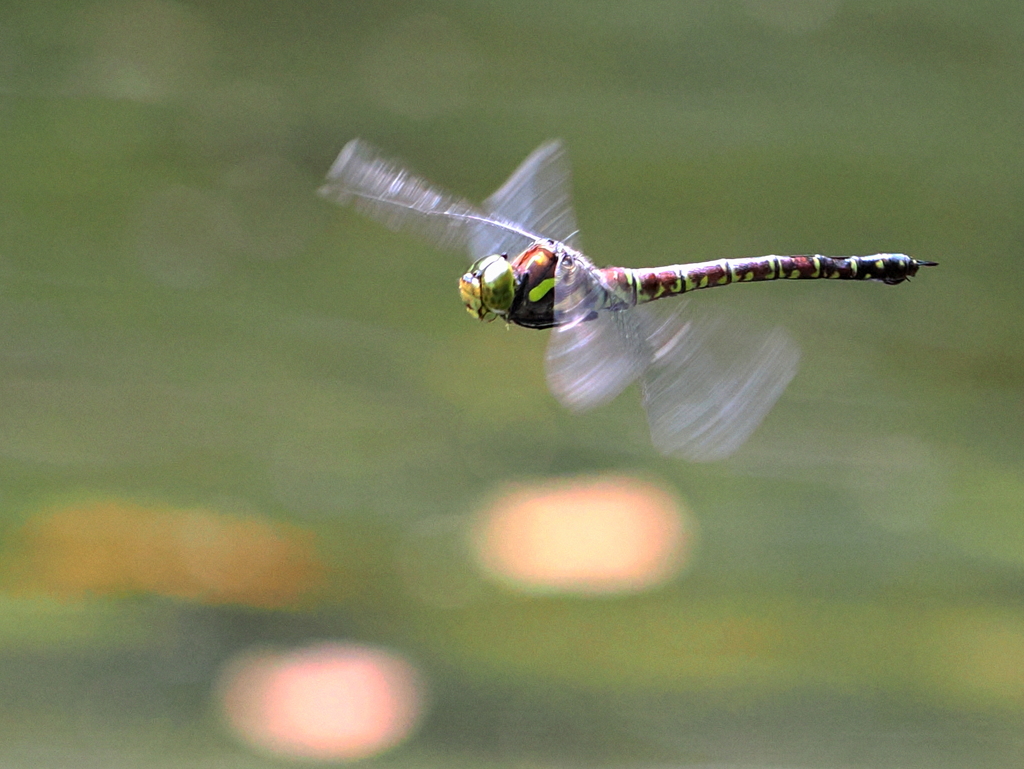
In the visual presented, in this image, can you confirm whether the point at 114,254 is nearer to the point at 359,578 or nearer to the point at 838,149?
A: the point at 359,578

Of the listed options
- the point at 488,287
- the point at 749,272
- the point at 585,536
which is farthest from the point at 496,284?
the point at 585,536

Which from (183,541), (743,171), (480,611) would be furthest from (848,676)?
(183,541)

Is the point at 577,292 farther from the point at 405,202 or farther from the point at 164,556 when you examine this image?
the point at 164,556

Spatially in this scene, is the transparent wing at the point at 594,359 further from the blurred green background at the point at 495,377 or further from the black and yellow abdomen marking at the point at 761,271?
the blurred green background at the point at 495,377

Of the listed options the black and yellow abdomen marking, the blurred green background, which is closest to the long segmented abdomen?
the black and yellow abdomen marking

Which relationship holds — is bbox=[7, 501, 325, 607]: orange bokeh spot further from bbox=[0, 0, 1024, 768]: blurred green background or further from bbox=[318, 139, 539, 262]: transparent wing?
bbox=[318, 139, 539, 262]: transparent wing

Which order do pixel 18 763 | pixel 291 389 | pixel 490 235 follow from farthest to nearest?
1. pixel 291 389
2. pixel 18 763
3. pixel 490 235
